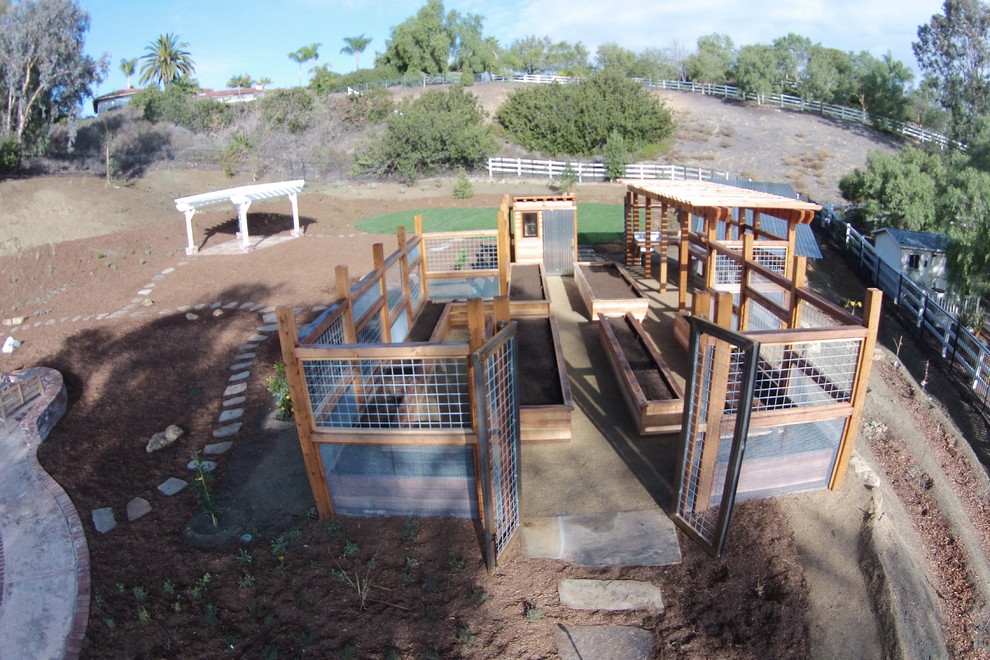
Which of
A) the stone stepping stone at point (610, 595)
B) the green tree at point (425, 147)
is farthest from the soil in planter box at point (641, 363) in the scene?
the green tree at point (425, 147)

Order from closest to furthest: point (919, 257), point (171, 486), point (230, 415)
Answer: point (171, 486), point (230, 415), point (919, 257)

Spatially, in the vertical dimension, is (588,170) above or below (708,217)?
below

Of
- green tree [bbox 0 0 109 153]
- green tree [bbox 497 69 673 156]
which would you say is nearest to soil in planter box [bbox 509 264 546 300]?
green tree [bbox 0 0 109 153]

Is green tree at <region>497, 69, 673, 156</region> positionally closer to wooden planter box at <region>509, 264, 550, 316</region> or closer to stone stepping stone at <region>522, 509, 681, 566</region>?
wooden planter box at <region>509, 264, 550, 316</region>

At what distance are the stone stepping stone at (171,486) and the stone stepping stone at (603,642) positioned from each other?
4037 mm

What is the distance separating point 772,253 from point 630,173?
897 inches

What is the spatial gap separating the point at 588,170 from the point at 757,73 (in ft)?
81.2

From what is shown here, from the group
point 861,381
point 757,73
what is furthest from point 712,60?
point 861,381

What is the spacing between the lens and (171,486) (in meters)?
6.29

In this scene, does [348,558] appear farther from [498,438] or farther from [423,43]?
[423,43]

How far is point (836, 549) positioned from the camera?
4719 millimetres

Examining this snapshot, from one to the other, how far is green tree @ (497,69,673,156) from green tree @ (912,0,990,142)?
1823 cm

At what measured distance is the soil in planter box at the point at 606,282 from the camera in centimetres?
1141

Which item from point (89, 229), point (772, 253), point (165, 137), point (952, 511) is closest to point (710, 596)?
point (952, 511)
